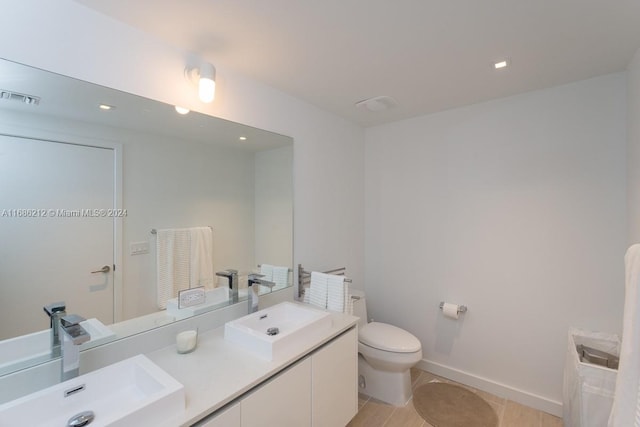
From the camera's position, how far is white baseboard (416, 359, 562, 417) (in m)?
2.04

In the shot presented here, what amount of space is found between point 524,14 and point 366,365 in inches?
94.1

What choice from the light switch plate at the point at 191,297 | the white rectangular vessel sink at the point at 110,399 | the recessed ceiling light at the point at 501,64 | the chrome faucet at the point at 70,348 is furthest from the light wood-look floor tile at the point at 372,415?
the recessed ceiling light at the point at 501,64

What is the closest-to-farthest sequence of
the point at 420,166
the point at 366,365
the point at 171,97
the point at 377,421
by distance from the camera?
the point at 171,97
the point at 377,421
the point at 366,365
the point at 420,166

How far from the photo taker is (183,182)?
161 cm

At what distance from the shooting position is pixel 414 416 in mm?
2031

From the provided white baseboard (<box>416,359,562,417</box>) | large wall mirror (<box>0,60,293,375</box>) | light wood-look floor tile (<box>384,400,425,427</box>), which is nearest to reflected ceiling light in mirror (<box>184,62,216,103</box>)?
large wall mirror (<box>0,60,293,375</box>)

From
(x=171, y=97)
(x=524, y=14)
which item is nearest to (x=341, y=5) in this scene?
(x=524, y=14)

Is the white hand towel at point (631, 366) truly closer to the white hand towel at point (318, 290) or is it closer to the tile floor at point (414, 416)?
the tile floor at point (414, 416)

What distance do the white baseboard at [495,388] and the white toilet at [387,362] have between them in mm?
454

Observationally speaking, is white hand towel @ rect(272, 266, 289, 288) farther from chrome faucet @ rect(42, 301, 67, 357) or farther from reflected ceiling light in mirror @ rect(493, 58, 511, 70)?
reflected ceiling light in mirror @ rect(493, 58, 511, 70)

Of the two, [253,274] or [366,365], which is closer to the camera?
[253,274]

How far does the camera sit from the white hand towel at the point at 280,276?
2076 millimetres

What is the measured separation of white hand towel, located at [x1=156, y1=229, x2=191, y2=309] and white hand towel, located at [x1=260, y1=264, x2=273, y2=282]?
0.51 m

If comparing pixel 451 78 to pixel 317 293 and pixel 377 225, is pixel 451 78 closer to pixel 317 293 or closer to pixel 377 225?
pixel 377 225
